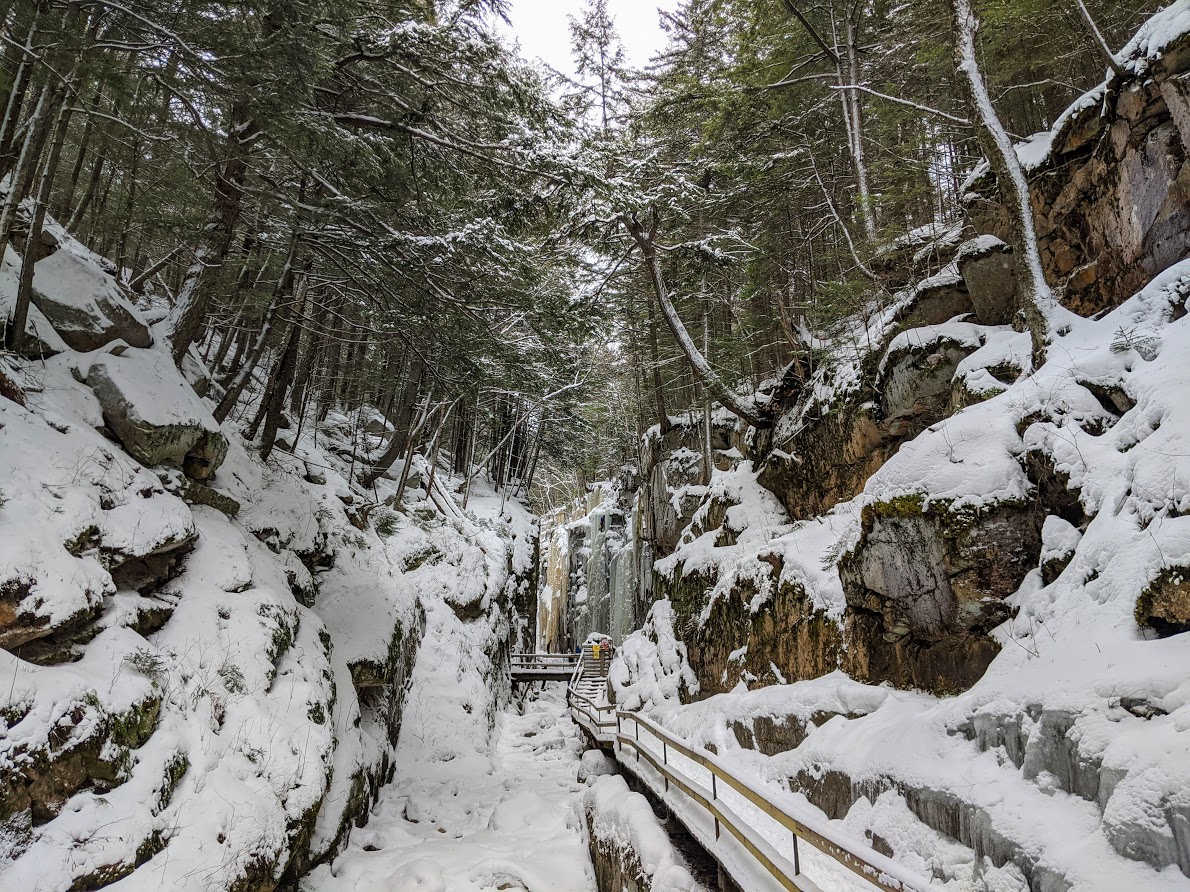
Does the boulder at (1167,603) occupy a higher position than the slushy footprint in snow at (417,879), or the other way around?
the boulder at (1167,603)

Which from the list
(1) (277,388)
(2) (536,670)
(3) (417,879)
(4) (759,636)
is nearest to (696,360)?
(4) (759,636)

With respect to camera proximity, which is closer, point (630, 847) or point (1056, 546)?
point (1056, 546)

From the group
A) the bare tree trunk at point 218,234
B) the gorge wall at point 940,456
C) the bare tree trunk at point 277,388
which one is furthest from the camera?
the bare tree trunk at point 277,388

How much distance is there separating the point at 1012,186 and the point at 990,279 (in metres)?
1.38

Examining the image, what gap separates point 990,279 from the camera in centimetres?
679

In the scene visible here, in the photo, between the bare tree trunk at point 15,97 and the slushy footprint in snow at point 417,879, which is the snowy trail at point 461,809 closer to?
the slushy footprint in snow at point 417,879

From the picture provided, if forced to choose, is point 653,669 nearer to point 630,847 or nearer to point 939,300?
point 630,847

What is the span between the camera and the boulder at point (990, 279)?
668 centimetres

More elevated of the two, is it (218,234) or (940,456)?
(218,234)

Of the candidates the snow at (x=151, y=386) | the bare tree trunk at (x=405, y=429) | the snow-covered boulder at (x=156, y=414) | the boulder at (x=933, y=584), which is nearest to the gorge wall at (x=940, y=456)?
the boulder at (x=933, y=584)

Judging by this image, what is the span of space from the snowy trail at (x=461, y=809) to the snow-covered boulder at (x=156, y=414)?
4.84 m

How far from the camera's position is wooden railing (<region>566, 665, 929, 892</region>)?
2.50m

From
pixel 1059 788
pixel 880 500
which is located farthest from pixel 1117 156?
pixel 1059 788

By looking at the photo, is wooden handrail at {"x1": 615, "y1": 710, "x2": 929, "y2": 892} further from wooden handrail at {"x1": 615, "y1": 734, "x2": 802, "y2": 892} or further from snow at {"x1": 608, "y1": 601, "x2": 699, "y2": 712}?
snow at {"x1": 608, "y1": 601, "x2": 699, "y2": 712}
